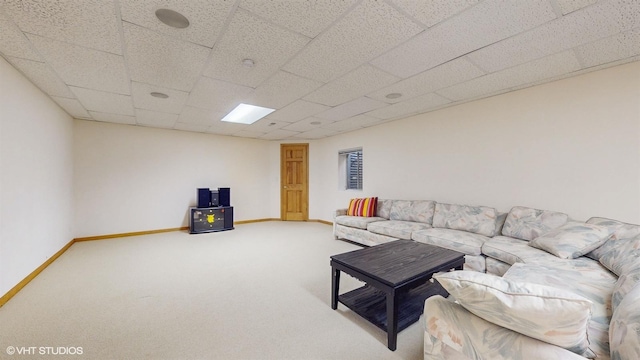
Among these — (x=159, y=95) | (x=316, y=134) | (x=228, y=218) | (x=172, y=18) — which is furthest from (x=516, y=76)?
(x=228, y=218)

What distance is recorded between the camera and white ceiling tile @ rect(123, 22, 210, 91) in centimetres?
194

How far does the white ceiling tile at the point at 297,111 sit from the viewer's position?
3631 mm

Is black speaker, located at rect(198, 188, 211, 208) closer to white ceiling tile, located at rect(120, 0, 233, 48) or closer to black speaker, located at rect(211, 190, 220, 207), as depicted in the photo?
black speaker, located at rect(211, 190, 220, 207)

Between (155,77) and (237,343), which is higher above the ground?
(155,77)

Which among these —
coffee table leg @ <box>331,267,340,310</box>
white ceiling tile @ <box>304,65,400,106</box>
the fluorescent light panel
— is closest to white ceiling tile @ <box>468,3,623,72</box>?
white ceiling tile @ <box>304,65,400,106</box>

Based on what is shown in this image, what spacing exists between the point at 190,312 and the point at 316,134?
4.50 metres

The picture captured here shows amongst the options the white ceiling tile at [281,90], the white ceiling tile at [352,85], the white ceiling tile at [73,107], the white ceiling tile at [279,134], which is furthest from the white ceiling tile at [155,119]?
the white ceiling tile at [352,85]

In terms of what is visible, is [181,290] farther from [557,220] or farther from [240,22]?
[557,220]

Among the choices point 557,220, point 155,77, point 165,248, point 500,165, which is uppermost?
point 155,77

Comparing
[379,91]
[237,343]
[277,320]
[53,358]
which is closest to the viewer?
[53,358]

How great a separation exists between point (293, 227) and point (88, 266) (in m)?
3.51

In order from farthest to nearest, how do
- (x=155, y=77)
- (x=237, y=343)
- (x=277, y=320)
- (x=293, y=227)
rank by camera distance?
(x=293, y=227) < (x=155, y=77) < (x=277, y=320) < (x=237, y=343)

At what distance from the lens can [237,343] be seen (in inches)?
67.9

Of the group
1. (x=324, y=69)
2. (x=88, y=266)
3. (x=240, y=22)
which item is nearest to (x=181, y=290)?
(x=88, y=266)
